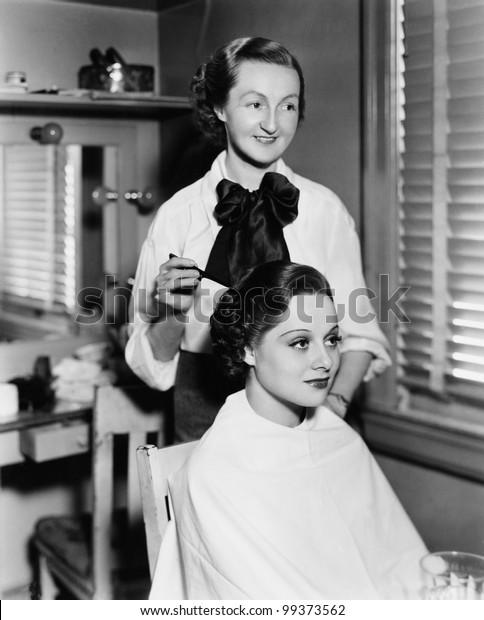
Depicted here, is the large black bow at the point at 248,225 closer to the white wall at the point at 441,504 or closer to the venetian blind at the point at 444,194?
the venetian blind at the point at 444,194

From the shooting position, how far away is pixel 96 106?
2.78 m

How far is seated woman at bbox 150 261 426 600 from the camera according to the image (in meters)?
1.46

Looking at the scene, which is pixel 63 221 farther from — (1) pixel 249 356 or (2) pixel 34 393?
(1) pixel 249 356

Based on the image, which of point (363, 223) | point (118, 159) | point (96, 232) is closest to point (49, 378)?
point (96, 232)

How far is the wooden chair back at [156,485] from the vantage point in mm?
1525

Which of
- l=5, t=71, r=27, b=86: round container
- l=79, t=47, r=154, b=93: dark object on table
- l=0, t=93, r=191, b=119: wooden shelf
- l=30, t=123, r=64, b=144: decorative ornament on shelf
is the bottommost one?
l=30, t=123, r=64, b=144: decorative ornament on shelf

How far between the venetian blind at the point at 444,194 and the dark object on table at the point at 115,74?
1.00 m

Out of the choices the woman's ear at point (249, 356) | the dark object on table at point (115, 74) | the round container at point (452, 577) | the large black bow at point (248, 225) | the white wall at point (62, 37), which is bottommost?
the round container at point (452, 577)

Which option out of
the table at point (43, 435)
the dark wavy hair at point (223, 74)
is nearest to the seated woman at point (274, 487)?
the dark wavy hair at point (223, 74)

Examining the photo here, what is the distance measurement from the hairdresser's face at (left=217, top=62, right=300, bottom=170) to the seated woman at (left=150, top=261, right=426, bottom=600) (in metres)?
0.25

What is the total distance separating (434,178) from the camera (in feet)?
6.66

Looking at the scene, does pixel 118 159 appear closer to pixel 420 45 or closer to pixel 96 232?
pixel 96 232

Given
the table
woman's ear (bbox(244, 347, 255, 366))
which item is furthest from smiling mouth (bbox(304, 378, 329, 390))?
the table

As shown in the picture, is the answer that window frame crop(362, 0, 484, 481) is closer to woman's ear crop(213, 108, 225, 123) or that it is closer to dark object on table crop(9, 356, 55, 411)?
woman's ear crop(213, 108, 225, 123)
